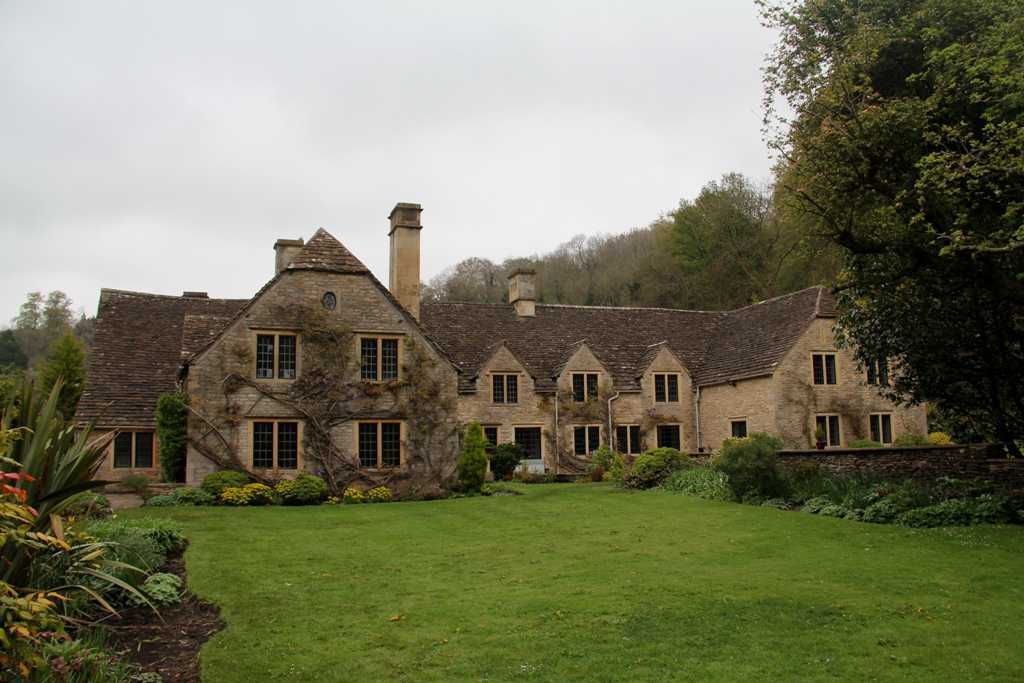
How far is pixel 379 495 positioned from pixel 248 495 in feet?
13.7

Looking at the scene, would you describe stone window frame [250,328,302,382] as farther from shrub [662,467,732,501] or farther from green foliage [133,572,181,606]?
green foliage [133,572,181,606]

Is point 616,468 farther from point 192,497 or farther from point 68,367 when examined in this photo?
point 68,367

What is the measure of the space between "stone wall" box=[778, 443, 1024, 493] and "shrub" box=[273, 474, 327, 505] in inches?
578

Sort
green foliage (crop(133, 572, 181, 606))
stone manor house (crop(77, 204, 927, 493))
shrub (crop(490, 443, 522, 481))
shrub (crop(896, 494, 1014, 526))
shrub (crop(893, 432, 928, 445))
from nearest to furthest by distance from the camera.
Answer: green foliage (crop(133, 572, 181, 606)) < shrub (crop(896, 494, 1014, 526)) < stone manor house (crop(77, 204, 927, 493)) < shrub (crop(490, 443, 522, 481)) < shrub (crop(893, 432, 928, 445))

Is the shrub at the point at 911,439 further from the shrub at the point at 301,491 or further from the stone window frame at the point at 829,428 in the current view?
A: the shrub at the point at 301,491

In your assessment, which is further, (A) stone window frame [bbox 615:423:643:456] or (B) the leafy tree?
(B) the leafy tree

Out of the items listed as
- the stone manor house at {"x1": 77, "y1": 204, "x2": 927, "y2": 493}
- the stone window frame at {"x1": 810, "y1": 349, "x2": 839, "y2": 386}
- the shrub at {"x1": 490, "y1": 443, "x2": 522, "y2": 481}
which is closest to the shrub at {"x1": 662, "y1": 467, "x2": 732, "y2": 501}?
the stone manor house at {"x1": 77, "y1": 204, "x2": 927, "y2": 493}

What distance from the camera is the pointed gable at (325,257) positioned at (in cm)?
2775

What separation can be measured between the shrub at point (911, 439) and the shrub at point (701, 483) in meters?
12.0

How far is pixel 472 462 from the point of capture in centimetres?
2747

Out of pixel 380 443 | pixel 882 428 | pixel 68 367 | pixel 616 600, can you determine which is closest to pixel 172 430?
pixel 380 443

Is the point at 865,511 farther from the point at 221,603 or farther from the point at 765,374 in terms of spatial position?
the point at 765,374

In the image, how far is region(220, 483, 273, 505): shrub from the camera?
24.3 meters

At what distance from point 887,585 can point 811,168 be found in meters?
9.25
